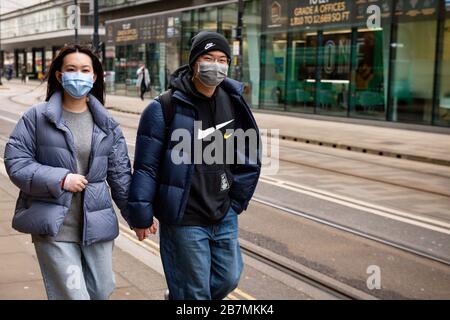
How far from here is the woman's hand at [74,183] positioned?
10.9ft

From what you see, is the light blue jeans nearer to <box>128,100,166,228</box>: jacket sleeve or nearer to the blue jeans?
<box>128,100,166,228</box>: jacket sleeve

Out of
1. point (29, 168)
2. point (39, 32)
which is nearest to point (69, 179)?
point (29, 168)

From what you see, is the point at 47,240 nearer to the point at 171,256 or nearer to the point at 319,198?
the point at 171,256

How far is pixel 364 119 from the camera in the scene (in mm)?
21859

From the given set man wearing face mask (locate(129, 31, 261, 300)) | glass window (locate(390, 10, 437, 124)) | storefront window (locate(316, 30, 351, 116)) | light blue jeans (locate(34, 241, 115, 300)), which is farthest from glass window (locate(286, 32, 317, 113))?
light blue jeans (locate(34, 241, 115, 300))

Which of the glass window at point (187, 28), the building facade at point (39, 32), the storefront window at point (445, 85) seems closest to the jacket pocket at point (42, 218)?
the storefront window at point (445, 85)

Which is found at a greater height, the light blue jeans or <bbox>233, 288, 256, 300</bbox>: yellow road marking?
the light blue jeans

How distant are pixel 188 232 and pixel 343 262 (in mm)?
3032

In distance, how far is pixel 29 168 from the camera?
334 cm

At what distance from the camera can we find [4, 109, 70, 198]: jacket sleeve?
3.29 metres

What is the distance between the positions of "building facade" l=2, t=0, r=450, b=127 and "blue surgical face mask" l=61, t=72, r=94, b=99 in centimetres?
1706

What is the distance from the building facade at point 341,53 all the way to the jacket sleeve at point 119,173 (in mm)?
16876

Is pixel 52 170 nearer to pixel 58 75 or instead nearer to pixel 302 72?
pixel 58 75

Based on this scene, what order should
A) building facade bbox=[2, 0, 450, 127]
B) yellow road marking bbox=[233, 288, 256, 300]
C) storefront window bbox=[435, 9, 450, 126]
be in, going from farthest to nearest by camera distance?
1. building facade bbox=[2, 0, 450, 127]
2. storefront window bbox=[435, 9, 450, 126]
3. yellow road marking bbox=[233, 288, 256, 300]
